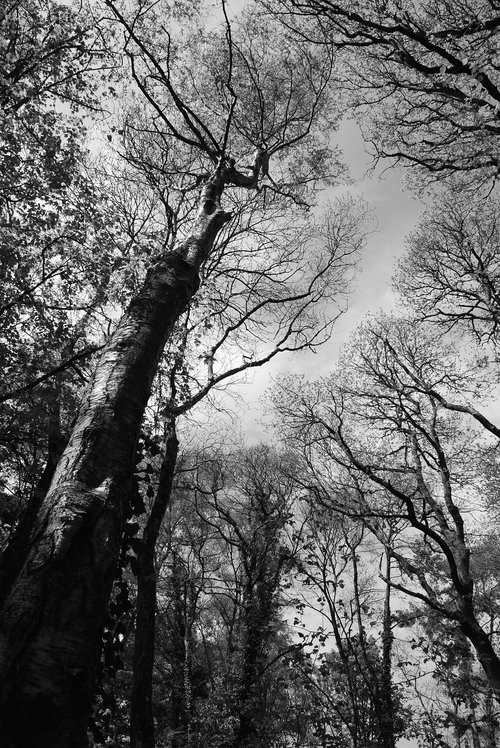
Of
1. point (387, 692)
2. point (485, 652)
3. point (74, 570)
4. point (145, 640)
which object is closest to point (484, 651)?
point (485, 652)

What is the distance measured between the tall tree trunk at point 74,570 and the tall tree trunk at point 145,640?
290cm

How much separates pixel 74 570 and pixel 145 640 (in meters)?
4.53

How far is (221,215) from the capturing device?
5.11 meters

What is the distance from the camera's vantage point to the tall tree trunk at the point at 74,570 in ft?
4.58

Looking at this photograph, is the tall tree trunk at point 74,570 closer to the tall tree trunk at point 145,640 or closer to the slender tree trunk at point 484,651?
the tall tree trunk at point 145,640

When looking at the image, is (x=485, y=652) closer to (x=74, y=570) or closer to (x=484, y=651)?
(x=484, y=651)

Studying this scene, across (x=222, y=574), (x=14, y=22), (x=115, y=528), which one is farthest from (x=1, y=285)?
(x=222, y=574)

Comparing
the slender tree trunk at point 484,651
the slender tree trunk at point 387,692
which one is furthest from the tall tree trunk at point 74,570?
the slender tree trunk at point 484,651

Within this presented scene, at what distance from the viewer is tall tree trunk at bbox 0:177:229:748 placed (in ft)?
4.58

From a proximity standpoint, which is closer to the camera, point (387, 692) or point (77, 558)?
point (77, 558)

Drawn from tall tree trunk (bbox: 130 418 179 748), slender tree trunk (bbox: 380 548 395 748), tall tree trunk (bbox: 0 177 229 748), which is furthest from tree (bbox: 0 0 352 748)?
slender tree trunk (bbox: 380 548 395 748)

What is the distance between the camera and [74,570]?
1.72m

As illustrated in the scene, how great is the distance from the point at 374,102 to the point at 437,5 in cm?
153

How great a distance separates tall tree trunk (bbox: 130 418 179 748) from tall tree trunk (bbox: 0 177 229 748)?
290 centimetres
